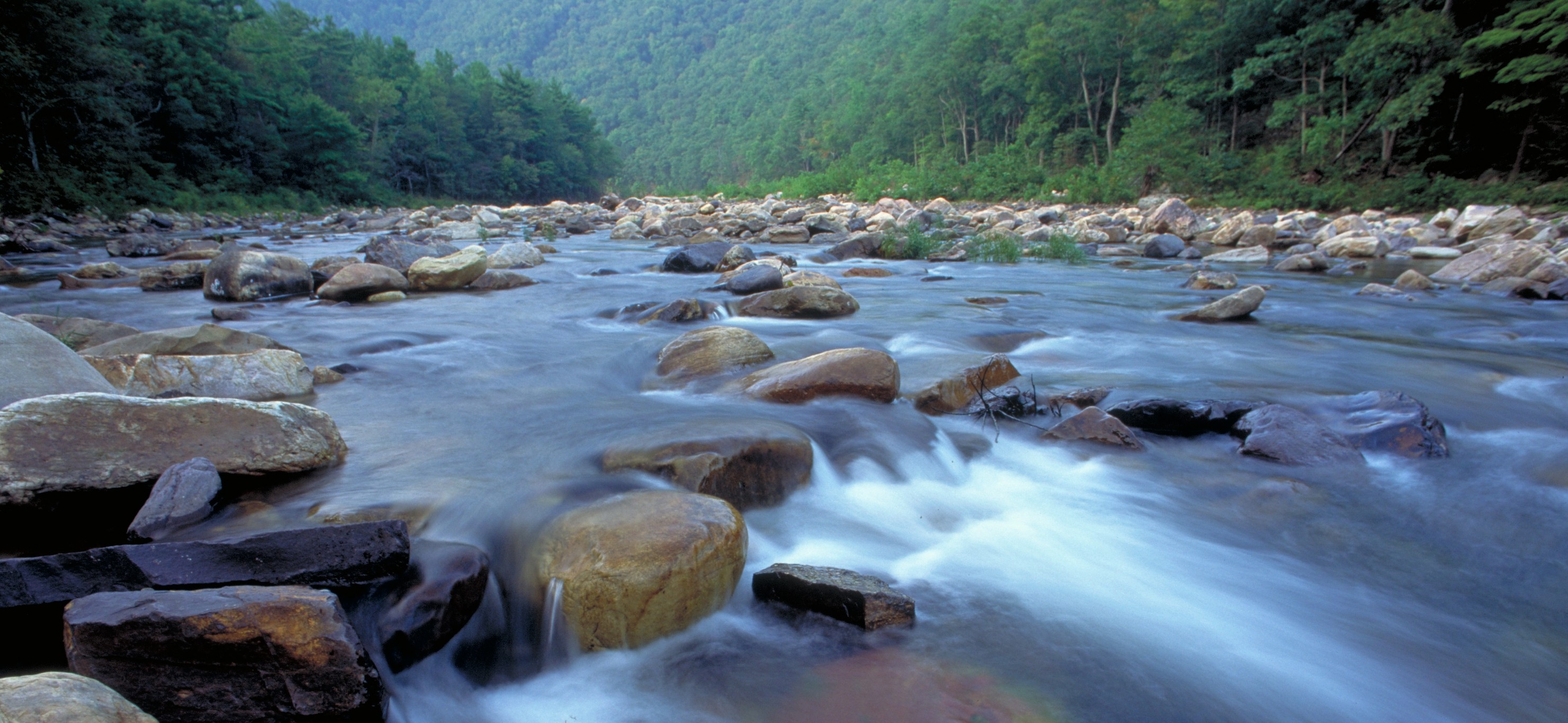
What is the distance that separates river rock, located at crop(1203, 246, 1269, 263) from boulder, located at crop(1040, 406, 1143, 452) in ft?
32.2

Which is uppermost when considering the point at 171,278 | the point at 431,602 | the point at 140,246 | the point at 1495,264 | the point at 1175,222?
the point at 140,246

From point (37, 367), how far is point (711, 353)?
10.9 ft

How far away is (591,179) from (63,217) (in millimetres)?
60399

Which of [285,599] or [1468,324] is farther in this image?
[1468,324]

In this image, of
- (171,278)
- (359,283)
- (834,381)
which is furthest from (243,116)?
(834,381)

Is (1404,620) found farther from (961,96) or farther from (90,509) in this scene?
(961,96)

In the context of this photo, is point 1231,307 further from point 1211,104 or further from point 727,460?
point 1211,104

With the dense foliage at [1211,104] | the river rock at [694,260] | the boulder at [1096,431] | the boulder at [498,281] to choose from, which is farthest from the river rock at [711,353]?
the dense foliage at [1211,104]

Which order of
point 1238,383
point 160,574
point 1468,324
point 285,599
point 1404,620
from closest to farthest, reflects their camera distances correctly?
1. point 285,599
2. point 160,574
3. point 1404,620
4. point 1238,383
5. point 1468,324

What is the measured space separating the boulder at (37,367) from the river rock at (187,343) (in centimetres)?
120

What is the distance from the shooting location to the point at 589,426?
4.14 metres

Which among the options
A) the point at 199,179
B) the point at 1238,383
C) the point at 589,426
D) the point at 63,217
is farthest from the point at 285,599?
the point at 199,179

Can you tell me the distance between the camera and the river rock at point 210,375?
391 centimetres

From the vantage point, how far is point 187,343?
4852 millimetres
